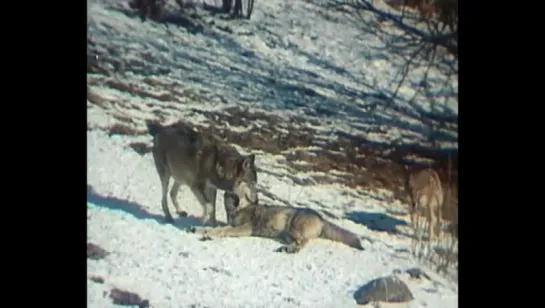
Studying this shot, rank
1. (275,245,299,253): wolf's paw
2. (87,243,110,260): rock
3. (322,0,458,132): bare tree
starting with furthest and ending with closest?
(322,0,458,132): bare tree, (275,245,299,253): wolf's paw, (87,243,110,260): rock

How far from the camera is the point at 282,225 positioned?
235 centimetres

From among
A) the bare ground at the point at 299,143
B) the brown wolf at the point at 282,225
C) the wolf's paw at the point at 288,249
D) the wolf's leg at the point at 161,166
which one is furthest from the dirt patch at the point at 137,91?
the wolf's paw at the point at 288,249

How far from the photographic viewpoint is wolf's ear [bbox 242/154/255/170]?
92.8 inches

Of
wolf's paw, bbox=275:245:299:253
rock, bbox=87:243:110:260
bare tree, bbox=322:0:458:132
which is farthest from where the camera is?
bare tree, bbox=322:0:458:132

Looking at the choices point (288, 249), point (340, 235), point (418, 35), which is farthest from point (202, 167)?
point (418, 35)

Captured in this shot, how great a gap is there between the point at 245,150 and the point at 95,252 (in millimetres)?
499

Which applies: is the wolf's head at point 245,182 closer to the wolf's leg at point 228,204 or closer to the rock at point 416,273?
the wolf's leg at point 228,204

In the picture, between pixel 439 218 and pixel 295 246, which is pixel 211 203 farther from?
pixel 439 218

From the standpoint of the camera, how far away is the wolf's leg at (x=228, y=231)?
2.31 meters

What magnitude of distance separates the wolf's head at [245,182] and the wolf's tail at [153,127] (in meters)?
0.24

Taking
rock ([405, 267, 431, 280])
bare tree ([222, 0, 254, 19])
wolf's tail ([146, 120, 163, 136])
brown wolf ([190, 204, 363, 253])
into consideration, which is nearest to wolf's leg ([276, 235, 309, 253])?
brown wolf ([190, 204, 363, 253])

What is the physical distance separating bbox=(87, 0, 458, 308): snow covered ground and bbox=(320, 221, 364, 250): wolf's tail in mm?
18

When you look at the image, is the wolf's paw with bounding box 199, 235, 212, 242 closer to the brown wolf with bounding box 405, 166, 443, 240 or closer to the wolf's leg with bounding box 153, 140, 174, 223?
the wolf's leg with bounding box 153, 140, 174, 223

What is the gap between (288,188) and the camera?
2379mm
